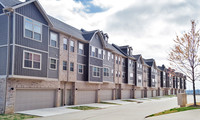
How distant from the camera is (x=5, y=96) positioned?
707 inches

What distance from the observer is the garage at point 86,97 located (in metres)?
28.7

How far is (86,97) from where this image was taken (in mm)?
30500

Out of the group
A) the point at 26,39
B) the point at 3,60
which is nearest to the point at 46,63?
the point at 26,39

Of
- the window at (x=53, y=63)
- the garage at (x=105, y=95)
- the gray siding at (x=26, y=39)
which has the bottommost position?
the garage at (x=105, y=95)

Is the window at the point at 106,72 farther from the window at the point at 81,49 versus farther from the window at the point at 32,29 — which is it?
the window at the point at 32,29

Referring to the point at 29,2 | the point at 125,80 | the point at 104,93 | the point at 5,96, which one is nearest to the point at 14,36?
the point at 29,2

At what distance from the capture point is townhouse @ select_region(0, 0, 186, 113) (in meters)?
18.5

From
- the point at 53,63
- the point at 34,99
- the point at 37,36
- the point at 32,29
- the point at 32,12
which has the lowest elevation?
the point at 34,99

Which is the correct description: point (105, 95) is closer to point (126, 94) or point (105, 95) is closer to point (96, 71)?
point (96, 71)

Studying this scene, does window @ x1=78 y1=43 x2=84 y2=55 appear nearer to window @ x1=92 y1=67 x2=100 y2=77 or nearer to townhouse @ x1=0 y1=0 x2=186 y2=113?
townhouse @ x1=0 y1=0 x2=186 y2=113

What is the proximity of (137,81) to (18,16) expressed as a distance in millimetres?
35842

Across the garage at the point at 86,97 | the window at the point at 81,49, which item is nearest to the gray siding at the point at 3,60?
the window at the point at 81,49

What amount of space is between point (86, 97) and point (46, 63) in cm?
1077

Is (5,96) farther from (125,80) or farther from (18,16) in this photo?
(125,80)
